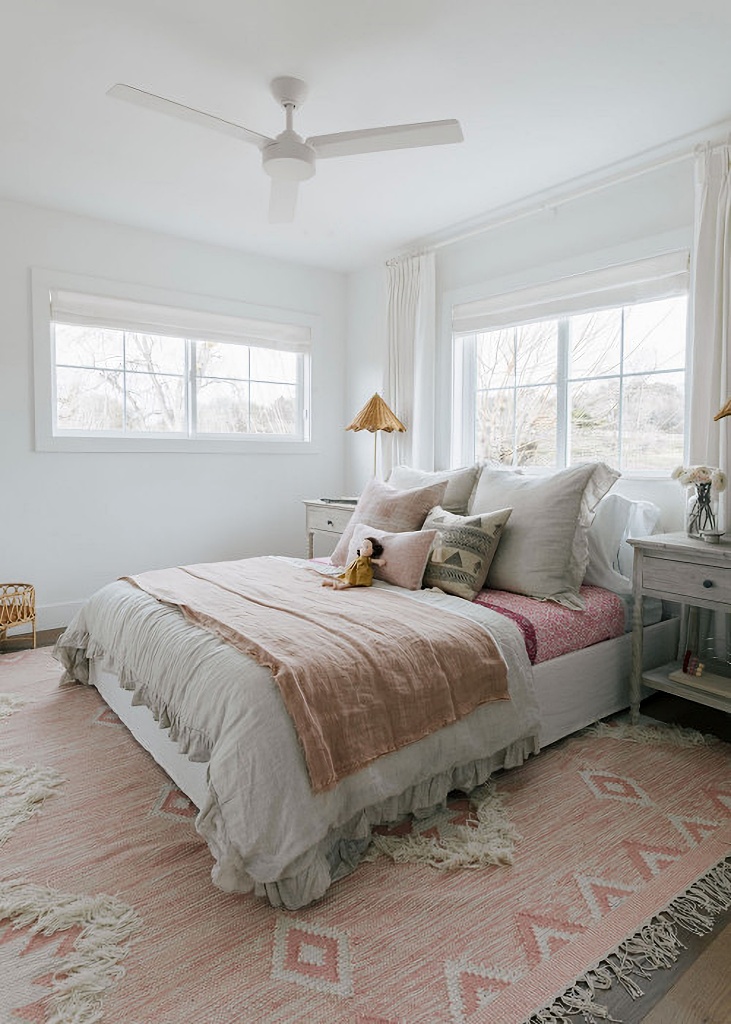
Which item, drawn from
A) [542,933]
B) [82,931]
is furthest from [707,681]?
[82,931]

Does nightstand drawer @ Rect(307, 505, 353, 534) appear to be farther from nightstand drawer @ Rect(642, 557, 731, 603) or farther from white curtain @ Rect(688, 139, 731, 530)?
white curtain @ Rect(688, 139, 731, 530)

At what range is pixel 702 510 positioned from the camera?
258 cm

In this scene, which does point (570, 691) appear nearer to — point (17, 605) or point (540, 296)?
point (540, 296)

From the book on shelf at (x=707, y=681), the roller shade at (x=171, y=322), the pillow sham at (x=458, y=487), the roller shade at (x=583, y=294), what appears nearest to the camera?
the book on shelf at (x=707, y=681)

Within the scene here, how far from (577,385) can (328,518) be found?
1753 millimetres

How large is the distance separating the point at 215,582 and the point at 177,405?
210 centimetres

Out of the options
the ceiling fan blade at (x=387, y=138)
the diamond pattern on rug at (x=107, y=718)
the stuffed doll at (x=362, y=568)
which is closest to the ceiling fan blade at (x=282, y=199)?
the ceiling fan blade at (x=387, y=138)

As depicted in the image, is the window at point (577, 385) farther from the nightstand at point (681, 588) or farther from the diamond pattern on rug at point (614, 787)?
the diamond pattern on rug at point (614, 787)

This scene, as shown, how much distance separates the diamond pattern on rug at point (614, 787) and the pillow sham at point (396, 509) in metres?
1.28

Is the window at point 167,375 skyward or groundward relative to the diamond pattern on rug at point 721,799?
→ skyward

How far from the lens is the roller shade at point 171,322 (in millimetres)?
3832

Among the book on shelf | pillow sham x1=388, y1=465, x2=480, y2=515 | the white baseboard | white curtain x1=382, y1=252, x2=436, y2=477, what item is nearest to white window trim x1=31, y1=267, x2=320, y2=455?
white curtain x1=382, y1=252, x2=436, y2=477

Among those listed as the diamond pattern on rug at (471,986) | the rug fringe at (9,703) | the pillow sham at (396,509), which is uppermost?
the pillow sham at (396,509)

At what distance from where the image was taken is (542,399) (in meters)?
3.63
